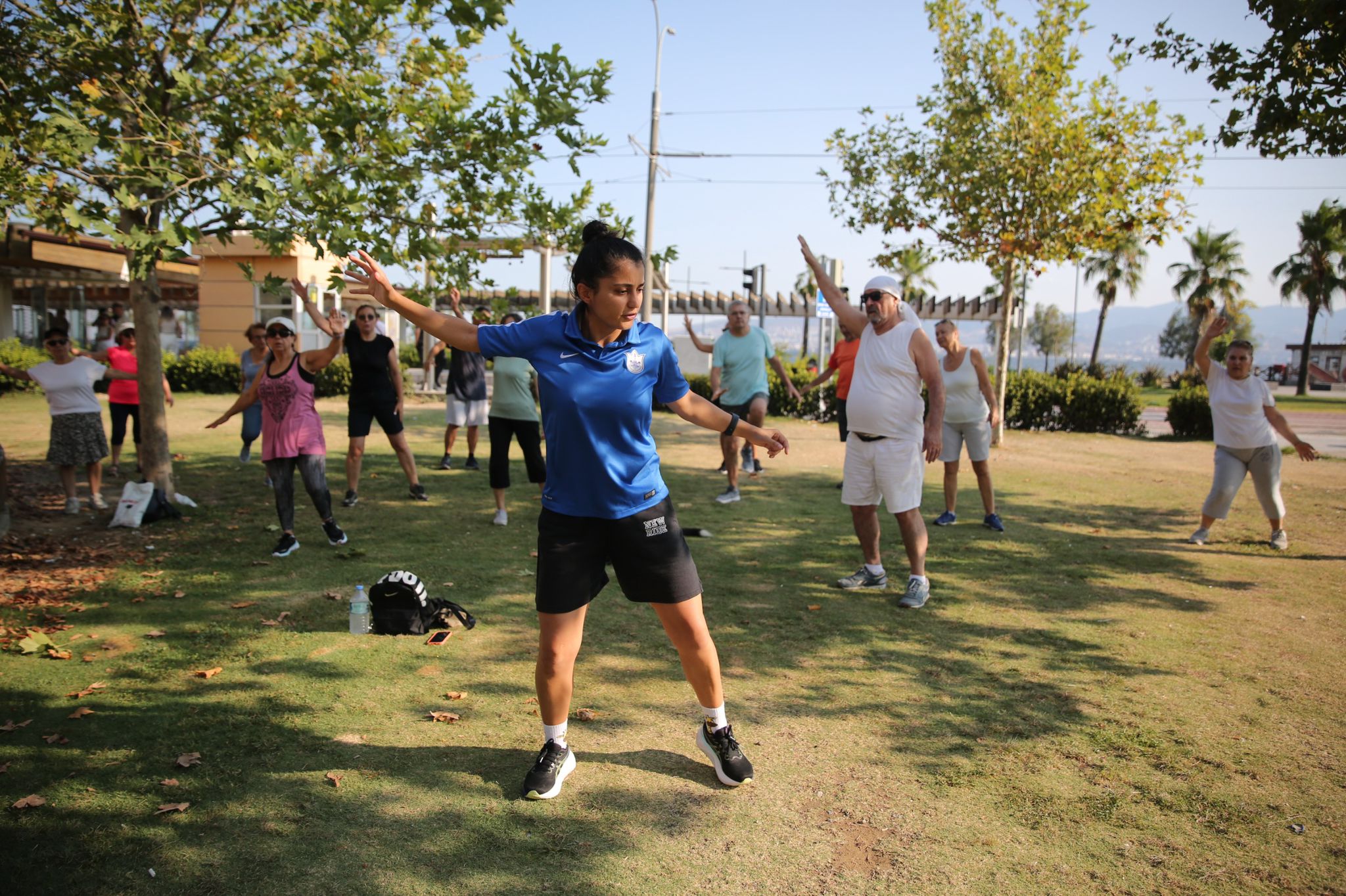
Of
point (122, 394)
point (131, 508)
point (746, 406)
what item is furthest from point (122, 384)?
point (746, 406)

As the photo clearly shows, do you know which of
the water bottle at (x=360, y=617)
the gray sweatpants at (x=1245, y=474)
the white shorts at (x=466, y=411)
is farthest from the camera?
the white shorts at (x=466, y=411)

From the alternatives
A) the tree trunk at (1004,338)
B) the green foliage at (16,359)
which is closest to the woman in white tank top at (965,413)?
the tree trunk at (1004,338)

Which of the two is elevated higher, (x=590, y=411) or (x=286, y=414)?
(x=590, y=411)

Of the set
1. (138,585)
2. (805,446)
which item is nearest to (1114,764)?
(138,585)

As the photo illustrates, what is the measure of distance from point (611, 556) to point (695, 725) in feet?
4.04

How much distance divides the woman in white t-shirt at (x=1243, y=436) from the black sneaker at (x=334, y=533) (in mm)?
7608

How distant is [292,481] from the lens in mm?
7238

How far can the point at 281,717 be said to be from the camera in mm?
4266

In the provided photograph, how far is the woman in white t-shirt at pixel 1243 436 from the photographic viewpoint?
799 centimetres

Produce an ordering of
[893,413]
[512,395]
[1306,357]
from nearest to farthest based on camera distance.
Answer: [893,413] < [512,395] < [1306,357]

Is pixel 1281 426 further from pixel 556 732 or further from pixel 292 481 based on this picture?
pixel 292 481

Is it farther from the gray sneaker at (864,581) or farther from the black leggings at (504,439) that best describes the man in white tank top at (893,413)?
the black leggings at (504,439)

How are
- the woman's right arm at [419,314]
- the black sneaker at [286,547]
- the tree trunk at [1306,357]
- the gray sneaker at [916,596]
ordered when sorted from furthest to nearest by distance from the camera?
the tree trunk at [1306,357] < the black sneaker at [286,547] < the gray sneaker at [916,596] < the woman's right arm at [419,314]

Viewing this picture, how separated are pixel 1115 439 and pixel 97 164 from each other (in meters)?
18.0
